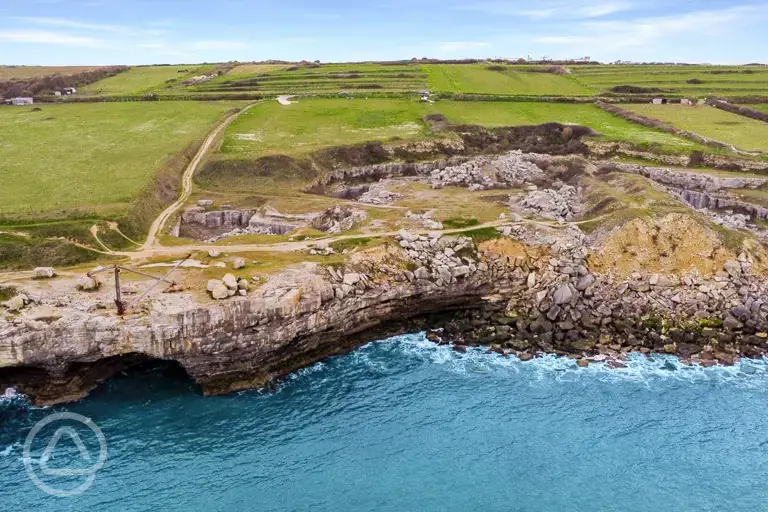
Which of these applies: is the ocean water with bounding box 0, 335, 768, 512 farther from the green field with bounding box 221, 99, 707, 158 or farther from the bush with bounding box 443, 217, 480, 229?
the green field with bounding box 221, 99, 707, 158

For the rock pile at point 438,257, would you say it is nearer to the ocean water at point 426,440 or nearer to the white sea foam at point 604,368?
the white sea foam at point 604,368

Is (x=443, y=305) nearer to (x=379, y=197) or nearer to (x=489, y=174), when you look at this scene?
(x=379, y=197)

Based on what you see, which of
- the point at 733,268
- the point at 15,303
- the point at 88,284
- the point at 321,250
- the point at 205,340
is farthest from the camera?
the point at 733,268

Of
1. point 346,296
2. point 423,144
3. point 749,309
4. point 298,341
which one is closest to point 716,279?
point 749,309

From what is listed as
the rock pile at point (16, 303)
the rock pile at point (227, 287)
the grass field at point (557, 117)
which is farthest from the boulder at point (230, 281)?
the grass field at point (557, 117)

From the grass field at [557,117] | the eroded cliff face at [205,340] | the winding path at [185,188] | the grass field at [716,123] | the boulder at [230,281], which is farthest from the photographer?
the grass field at [557,117]

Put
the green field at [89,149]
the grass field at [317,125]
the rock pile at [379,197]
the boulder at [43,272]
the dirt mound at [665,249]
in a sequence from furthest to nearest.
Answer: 1. the grass field at [317,125]
2. the rock pile at [379,197]
3. the green field at [89,149]
4. the dirt mound at [665,249]
5. the boulder at [43,272]

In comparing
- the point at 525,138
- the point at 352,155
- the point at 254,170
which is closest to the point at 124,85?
the point at 254,170
